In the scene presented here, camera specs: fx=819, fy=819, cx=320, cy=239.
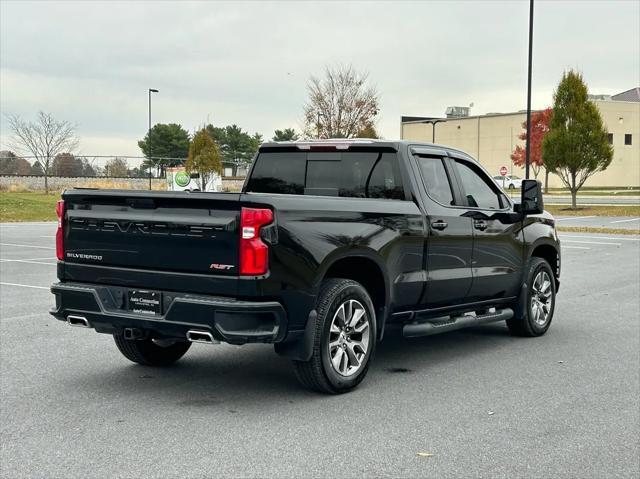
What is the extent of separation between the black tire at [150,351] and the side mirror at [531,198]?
11.7 ft

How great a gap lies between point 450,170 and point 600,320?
3422 millimetres

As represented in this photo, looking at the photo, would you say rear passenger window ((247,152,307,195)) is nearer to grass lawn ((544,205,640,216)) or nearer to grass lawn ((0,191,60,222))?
grass lawn ((0,191,60,222))

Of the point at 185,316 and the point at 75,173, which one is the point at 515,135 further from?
the point at 185,316

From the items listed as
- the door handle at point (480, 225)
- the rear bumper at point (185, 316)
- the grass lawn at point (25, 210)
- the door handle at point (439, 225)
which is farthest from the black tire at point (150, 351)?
the grass lawn at point (25, 210)

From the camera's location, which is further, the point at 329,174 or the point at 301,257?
the point at 329,174

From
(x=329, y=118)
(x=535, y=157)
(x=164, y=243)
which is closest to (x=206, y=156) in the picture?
(x=329, y=118)

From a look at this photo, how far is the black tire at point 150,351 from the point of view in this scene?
6.82 meters

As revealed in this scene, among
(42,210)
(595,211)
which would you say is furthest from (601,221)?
(42,210)

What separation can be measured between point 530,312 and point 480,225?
1.44 m

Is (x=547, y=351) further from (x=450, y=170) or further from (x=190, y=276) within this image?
(x=190, y=276)

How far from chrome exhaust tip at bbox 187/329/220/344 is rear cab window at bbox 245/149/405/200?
2099 mm

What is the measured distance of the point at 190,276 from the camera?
5520 mm

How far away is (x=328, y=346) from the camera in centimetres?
587

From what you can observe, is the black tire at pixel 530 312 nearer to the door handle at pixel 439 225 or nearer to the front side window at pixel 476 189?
the front side window at pixel 476 189
